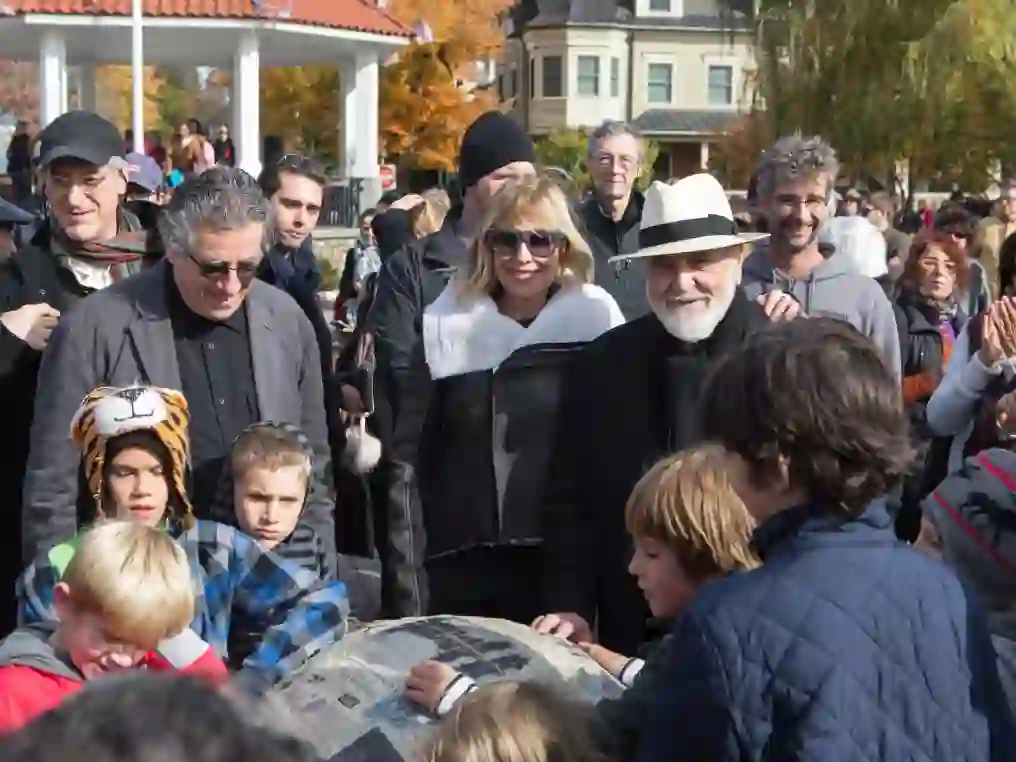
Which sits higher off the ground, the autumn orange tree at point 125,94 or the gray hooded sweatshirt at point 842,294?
the autumn orange tree at point 125,94

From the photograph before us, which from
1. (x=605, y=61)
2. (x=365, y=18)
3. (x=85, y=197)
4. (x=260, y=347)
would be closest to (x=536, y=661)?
(x=260, y=347)

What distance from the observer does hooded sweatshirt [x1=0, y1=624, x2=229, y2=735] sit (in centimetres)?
285

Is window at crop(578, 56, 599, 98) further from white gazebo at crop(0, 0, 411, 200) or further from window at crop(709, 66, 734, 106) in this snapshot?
white gazebo at crop(0, 0, 411, 200)

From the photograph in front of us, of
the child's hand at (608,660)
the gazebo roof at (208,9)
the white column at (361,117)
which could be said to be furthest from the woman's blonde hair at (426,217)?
the white column at (361,117)

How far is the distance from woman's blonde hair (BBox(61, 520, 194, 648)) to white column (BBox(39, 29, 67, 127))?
20996 millimetres

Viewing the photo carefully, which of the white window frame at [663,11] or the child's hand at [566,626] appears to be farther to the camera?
the white window frame at [663,11]

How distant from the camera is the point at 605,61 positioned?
61.3 meters

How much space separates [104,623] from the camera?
115 inches

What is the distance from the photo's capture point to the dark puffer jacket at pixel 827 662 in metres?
2.24

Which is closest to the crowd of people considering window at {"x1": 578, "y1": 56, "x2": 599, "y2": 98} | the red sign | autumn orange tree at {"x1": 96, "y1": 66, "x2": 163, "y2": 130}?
the red sign

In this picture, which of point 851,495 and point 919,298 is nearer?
point 851,495

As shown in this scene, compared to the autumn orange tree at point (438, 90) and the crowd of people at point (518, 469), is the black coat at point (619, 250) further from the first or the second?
the autumn orange tree at point (438, 90)

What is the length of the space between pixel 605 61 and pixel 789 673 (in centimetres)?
6065

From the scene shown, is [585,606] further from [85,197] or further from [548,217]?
[85,197]
